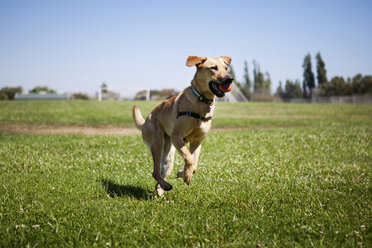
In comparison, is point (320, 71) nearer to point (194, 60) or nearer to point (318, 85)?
point (318, 85)

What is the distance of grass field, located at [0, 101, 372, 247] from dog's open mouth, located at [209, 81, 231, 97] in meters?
1.61

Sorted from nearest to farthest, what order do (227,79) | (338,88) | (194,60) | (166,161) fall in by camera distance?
(227,79), (194,60), (166,161), (338,88)

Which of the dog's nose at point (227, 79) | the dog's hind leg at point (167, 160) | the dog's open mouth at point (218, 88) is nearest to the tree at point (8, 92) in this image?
the dog's hind leg at point (167, 160)

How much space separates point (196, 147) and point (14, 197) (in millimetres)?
2940

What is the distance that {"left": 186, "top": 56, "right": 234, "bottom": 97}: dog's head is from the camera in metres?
3.92

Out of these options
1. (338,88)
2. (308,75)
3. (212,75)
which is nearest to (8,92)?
(212,75)

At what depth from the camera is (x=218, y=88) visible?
398cm

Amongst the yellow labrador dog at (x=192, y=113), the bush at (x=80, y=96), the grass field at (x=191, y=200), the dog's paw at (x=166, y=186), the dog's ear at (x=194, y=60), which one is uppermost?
the bush at (x=80, y=96)

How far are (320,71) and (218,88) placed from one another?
85.2 metres

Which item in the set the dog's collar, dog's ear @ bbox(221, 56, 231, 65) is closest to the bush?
dog's ear @ bbox(221, 56, 231, 65)

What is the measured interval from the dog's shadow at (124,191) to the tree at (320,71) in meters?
84.0

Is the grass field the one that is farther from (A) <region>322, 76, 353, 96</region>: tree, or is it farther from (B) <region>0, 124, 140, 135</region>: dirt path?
(A) <region>322, 76, 353, 96</region>: tree

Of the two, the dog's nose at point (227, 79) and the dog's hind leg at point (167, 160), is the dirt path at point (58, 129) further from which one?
the dog's nose at point (227, 79)

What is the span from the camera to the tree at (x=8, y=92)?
52.4 m
